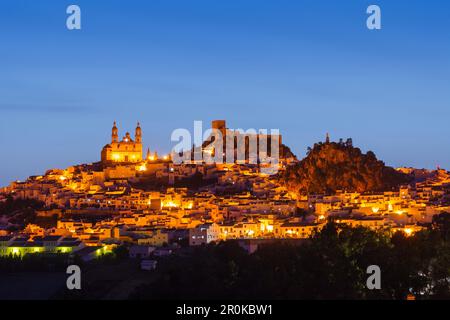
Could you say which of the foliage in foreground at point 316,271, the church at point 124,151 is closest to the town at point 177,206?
the church at point 124,151

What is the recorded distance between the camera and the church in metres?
84.3

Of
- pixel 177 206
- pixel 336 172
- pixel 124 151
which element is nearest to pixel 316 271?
pixel 177 206

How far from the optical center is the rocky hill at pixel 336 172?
224 feet

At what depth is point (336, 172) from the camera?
6912cm

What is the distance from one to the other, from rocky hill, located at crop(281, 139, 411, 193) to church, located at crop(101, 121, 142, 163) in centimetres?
1884

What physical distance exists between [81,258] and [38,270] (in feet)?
7.10

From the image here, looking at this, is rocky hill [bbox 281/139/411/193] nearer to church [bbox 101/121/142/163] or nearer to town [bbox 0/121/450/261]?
town [bbox 0/121/450/261]

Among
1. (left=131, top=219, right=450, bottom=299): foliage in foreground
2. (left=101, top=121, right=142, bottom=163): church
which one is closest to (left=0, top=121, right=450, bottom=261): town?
(left=101, top=121, right=142, bottom=163): church

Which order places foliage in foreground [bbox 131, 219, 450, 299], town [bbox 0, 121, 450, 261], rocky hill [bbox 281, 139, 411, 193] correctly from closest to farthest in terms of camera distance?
foliage in foreground [bbox 131, 219, 450, 299]
town [bbox 0, 121, 450, 261]
rocky hill [bbox 281, 139, 411, 193]

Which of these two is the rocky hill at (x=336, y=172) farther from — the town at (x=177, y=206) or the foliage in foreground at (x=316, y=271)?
the foliage in foreground at (x=316, y=271)

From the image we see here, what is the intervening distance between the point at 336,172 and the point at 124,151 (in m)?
23.5

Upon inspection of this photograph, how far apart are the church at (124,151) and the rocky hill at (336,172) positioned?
18.8 meters

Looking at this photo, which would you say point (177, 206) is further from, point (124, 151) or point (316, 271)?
point (316, 271)
